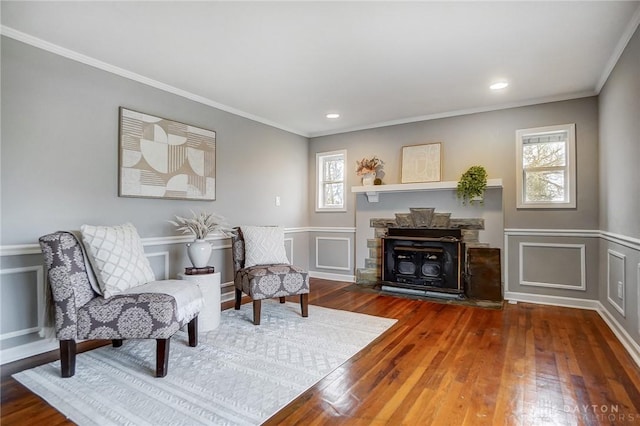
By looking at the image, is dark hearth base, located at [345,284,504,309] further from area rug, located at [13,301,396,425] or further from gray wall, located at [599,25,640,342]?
area rug, located at [13,301,396,425]

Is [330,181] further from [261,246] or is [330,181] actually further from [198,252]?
[198,252]

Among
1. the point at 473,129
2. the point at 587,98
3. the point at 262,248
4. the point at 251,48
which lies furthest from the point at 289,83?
the point at 587,98

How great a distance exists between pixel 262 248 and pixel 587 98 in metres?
3.91

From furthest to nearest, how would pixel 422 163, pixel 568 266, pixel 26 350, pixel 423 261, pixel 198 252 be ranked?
pixel 422 163 → pixel 423 261 → pixel 568 266 → pixel 198 252 → pixel 26 350

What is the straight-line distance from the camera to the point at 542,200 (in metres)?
3.91

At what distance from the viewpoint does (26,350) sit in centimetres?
244

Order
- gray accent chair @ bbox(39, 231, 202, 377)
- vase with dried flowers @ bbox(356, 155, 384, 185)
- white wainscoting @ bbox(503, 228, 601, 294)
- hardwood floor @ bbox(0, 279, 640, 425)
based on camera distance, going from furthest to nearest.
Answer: vase with dried flowers @ bbox(356, 155, 384, 185), white wainscoting @ bbox(503, 228, 601, 294), gray accent chair @ bbox(39, 231, 202, 377), hardwood floor @ bbox(0, 279, 640, 425)

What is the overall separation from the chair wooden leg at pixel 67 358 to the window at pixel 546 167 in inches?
176

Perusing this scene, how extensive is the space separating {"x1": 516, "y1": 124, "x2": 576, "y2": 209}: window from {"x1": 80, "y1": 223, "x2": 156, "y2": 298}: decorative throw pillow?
406cm

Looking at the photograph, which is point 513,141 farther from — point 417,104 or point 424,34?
point 424,34

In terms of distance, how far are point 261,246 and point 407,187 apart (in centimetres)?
209

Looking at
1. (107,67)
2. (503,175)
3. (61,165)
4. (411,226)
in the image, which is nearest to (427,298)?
(411,226)

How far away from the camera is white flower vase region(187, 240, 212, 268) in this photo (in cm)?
304

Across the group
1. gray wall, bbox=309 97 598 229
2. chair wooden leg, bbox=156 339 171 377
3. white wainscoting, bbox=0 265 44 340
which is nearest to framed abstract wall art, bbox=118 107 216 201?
white wainscoting, bbox=0 265 44 340
